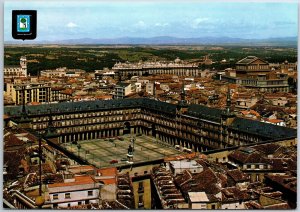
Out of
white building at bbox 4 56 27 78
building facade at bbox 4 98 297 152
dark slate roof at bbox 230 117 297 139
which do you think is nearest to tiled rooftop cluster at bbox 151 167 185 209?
dark slate roof at bbox 230 117 297 139

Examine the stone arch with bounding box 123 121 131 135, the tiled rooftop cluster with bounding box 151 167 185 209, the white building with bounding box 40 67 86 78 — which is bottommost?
the stone arch with bounding box 123 121 131 135

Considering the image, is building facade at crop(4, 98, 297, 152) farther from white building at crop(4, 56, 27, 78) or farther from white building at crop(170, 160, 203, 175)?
white building at crop(170, 160, 203, 175)

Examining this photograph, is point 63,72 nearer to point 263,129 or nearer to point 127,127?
point 127,127

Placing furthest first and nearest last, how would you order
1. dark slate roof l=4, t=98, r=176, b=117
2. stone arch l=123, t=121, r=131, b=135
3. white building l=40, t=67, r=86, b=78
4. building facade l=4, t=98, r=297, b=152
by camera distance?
1. white building l=40, t=67, r=86, b=78
2. stone arch l=123, t=121, r=131, b=135
3. dark slate roof l=4, t=98, r=176, b=117
4. building facade l=4, t=98, r=297, b=152

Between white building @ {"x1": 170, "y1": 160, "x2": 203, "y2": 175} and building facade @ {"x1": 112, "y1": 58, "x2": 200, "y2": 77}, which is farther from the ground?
building facade @ {"x1": 112, "y1": 58, "x2": 200, "y2": 77}

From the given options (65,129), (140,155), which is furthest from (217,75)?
(140,155)

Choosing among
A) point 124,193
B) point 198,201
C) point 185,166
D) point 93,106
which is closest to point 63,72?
point 93,106

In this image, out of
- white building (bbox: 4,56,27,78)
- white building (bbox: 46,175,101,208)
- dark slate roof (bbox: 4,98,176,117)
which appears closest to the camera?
white building (bbox: 46,175,101,208)
